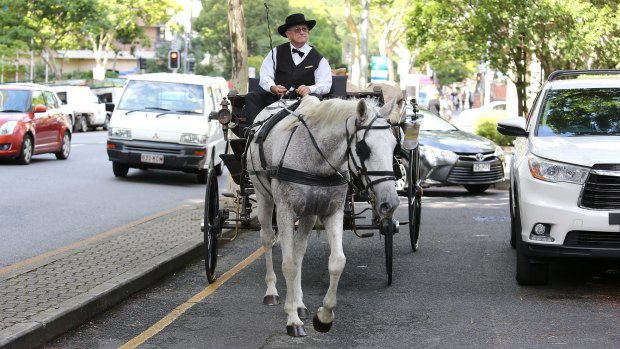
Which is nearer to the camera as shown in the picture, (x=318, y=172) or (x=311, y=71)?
(x=318, y=172)

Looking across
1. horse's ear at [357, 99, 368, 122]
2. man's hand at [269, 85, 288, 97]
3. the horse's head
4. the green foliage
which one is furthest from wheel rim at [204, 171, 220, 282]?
the green foliage

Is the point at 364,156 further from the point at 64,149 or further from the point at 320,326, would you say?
the point at 64,149

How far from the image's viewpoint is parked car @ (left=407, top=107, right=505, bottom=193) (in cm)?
1948

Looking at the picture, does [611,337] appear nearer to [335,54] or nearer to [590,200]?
[590,200]

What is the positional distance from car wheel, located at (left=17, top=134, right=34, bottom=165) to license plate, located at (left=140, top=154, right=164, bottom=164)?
4.37m

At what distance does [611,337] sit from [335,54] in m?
96.3

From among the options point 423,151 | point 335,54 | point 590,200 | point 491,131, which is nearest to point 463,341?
point 590,200

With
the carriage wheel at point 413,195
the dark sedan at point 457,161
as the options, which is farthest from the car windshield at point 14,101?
the carriage wheel at point 413,195

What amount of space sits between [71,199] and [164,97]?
14.9 ft

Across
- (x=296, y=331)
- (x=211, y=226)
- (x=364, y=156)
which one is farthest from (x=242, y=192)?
(x=364, y=156)

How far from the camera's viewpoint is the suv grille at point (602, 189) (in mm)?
9117

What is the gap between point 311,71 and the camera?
376 inches

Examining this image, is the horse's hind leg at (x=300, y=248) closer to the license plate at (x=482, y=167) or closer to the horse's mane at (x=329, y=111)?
the horse's mane at (x=329, y=111)

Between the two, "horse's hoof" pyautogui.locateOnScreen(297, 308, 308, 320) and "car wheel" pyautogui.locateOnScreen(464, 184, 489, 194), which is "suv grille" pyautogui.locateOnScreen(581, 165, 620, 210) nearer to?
"horse's hoof" pyautogui.locateOnScreen(297, 308, 308, 320)
